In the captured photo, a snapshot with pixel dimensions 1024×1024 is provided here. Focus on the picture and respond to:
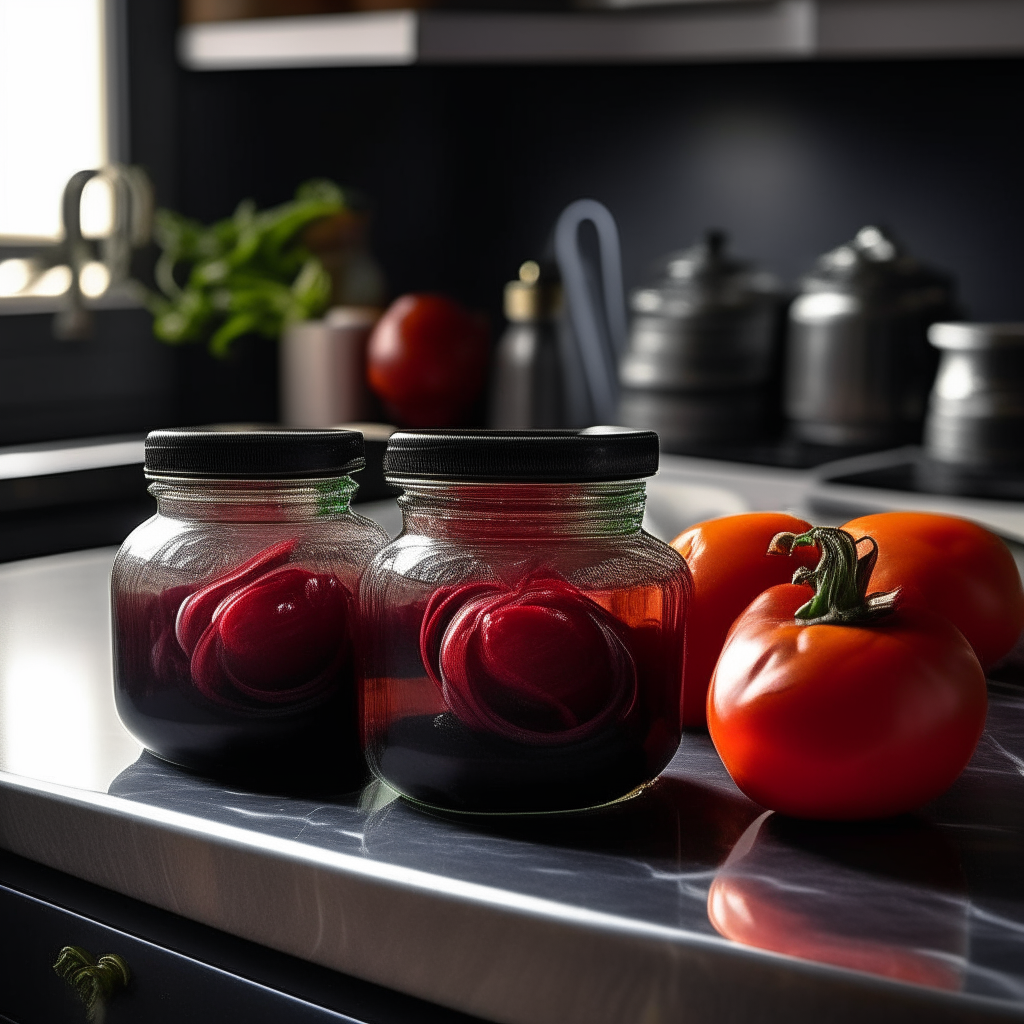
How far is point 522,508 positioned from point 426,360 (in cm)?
208

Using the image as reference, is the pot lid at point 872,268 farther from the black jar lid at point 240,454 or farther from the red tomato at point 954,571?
the black jar lid at point 240,454

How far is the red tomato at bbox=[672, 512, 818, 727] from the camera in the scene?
0.73 meters

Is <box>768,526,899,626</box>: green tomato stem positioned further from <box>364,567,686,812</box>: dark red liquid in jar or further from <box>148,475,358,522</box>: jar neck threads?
<box>148,475,358,522</box>: jar neck threads

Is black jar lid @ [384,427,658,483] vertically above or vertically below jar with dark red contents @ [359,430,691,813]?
above

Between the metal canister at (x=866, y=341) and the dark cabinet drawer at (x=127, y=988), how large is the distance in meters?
1.89

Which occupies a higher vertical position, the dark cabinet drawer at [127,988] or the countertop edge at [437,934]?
Answer: the countertop edge at [437,934]

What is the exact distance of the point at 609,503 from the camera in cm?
60

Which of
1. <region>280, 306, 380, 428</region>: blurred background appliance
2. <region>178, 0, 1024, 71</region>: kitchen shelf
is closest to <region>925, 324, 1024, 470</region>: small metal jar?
<region>178, 0, 1024, 71</region>: kitchen shelf

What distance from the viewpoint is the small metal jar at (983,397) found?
2.06 meters

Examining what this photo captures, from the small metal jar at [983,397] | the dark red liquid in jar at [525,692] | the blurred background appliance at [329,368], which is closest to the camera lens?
the dark red liquid in jar at [525,692]

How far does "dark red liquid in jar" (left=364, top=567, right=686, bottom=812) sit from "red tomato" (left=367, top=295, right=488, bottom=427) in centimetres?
207

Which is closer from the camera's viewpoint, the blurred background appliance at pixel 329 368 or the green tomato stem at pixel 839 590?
the green tomato stem at pixel 839 590

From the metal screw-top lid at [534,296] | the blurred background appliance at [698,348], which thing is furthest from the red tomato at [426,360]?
the blurred background appliance at [698,348]

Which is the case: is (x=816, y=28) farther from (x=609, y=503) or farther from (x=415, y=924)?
(x=415, y=924)
